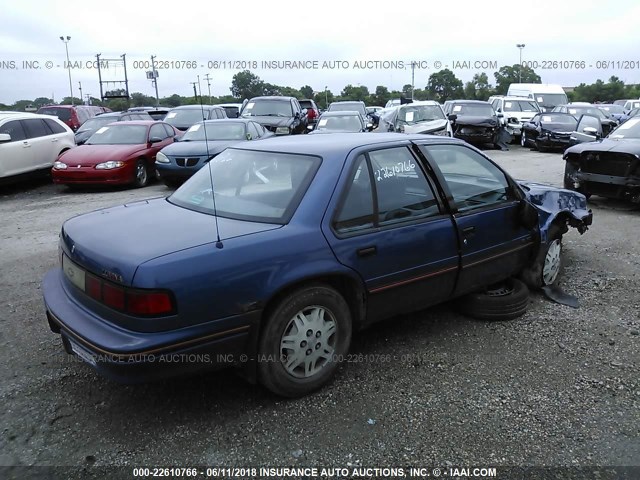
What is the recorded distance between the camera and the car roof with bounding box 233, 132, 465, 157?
358 cm

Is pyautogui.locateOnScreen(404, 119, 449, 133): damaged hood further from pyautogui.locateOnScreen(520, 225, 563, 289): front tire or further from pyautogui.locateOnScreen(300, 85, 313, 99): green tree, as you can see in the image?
pyautogui.locateOnScreen(300, 85, 313, 99): green tree

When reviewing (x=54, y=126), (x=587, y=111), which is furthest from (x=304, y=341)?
(x=587, y=111)

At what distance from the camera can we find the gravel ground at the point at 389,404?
2.76 metres

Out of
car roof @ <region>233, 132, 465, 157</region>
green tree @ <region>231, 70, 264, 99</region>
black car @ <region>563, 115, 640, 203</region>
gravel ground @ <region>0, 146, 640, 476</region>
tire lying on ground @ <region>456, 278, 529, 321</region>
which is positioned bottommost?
gravel ground @ <region>0, 146, 640, 476</region>

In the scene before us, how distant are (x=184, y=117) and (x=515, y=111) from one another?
12.7 m

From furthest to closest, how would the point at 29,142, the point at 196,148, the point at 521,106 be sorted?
1. the point at 521,106
2. the point at 29,142
3. the point at 196,148

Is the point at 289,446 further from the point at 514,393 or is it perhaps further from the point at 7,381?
the point at 7,381

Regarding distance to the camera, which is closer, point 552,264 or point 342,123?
point 552,264

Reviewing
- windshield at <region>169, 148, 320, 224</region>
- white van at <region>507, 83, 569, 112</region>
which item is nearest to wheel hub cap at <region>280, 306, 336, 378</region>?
windshield at <region>169, 148, 320, 224</region>

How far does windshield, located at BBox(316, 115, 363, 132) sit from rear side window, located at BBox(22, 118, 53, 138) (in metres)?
6.54

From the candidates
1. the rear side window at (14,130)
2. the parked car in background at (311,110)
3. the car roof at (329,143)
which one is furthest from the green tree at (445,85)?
the car roof at (329,143)

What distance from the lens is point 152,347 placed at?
2631 mm

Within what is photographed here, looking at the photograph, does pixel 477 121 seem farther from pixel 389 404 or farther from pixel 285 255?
pixel 285 255

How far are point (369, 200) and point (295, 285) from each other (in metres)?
0.79
